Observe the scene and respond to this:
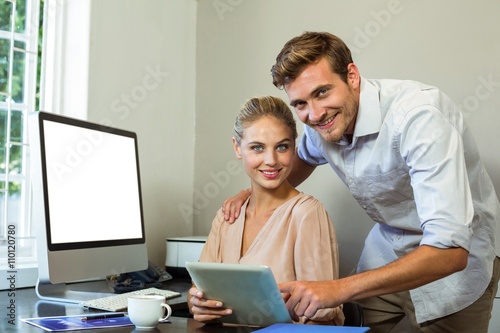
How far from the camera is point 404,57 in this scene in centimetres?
238

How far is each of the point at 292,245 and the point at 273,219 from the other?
12cm

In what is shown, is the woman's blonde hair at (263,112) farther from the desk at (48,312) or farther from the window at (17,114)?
the window at (17,114)

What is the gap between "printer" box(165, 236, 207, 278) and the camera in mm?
2539

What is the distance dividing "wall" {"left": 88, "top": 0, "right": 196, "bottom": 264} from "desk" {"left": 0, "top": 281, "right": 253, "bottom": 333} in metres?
0.70

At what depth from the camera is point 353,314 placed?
178 centimetres

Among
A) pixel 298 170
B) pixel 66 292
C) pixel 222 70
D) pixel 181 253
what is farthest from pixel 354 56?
pixel 66 292

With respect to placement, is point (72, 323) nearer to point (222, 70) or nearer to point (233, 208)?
point (233, 208)

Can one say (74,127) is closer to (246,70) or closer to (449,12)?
(246,70)

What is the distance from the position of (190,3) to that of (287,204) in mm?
1597

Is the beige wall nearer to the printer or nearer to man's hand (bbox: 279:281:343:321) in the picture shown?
the printer

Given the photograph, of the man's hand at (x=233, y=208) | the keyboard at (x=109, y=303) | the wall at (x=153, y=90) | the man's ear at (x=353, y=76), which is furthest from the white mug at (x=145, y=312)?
the wall at (x=153, y=90)

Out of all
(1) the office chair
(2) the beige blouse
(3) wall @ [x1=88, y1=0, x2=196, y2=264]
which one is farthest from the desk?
(3) wall @ [x1=88, y1=0, x2=196, y2=264]

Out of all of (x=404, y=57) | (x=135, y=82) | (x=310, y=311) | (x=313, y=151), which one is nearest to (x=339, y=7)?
(x=404, y=57)

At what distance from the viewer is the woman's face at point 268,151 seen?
6.08 ft
